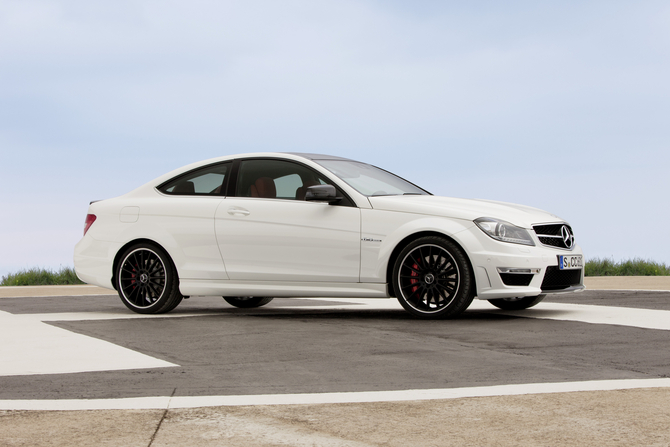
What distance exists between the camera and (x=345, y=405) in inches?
173

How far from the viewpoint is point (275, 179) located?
916cm

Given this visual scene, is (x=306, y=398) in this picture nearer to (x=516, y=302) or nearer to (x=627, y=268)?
(x=516, y=302)

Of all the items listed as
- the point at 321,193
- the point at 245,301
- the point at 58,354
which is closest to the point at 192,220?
the point at 321,193

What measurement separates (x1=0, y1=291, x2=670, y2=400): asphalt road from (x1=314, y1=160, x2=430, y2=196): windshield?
1.35 metres

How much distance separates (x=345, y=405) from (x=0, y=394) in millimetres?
2055

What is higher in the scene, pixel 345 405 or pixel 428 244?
pixel 428 244

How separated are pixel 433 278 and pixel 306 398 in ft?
12.3

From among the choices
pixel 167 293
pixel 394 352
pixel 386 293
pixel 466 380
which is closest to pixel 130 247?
pixel 167 293

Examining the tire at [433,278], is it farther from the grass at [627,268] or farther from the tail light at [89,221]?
the grass at [627,268]

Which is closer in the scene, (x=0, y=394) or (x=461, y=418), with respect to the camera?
(x=461, y=418)

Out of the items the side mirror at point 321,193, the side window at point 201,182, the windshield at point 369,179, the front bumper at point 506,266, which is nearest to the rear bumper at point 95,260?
the side window at point 201,182

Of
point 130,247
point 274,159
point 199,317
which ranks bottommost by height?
point 199,317

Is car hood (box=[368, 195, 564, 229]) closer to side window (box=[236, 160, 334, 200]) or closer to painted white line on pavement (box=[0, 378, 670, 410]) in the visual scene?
side window (box=[236, 160, 334, 200])

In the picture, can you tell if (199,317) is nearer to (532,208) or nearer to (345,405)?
(532,208)
